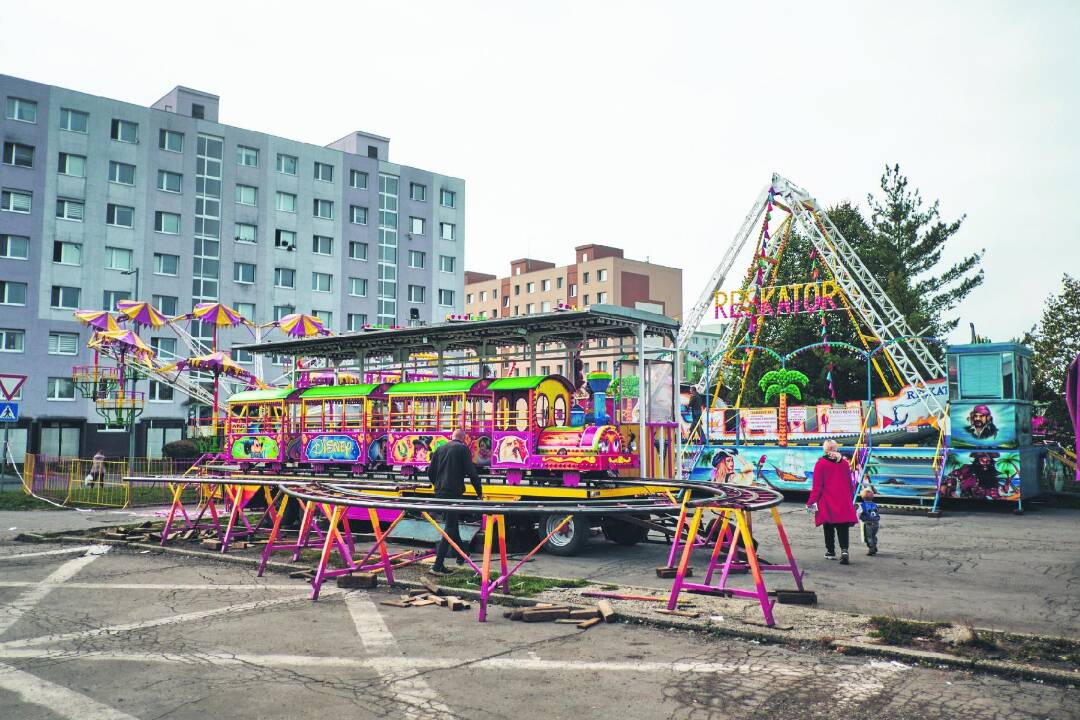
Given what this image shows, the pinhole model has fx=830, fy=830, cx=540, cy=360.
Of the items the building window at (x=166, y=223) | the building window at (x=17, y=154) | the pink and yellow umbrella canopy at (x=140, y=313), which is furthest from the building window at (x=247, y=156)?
the pink and yellow umbrella canopy at (x=140, y=313)

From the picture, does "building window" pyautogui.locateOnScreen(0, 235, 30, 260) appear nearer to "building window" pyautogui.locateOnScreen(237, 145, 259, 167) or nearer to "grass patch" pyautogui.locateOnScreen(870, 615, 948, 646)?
"building window" pyautogui.locateOnScreen(237, 145, 259, 167)

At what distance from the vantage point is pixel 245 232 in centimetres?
5253

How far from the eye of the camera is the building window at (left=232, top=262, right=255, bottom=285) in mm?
51750

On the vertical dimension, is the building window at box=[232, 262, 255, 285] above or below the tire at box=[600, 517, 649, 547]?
above

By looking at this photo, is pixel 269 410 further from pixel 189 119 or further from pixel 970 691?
pixel 189 119

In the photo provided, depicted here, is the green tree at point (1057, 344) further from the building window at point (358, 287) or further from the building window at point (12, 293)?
the building window at point (12, 293)

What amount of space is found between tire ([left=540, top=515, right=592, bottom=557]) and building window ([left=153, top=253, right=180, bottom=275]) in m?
42.0

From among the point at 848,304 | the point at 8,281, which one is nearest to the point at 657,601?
the point at 848,304

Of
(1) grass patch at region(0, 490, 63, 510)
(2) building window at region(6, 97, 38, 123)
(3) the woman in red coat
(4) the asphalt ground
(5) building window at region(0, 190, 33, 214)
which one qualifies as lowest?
(1) grass patch at region(0, 490, 63, 510)

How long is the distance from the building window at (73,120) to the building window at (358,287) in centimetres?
1809

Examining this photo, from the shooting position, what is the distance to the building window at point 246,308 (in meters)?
51.6

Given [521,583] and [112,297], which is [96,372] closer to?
[112,297]

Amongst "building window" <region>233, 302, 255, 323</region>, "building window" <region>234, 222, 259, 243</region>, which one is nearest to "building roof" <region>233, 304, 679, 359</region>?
"building window" <region>233, 302, 255, 323</region>

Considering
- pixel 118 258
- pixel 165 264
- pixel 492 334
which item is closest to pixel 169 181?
pixel 165 264
